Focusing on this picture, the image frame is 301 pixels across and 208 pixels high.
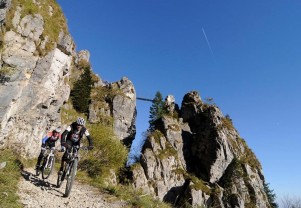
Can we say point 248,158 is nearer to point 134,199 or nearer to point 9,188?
point 134,199

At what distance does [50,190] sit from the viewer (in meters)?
12.8

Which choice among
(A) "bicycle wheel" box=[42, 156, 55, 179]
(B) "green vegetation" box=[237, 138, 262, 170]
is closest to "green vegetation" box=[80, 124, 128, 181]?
(A) "bicycle wheel" box=[42, 156, 55, 179]

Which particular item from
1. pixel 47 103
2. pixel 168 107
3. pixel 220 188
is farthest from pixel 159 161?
pixel 47 103

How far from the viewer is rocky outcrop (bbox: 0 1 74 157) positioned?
22.3 metres

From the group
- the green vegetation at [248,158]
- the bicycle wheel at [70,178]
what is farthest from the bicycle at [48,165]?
the green vegetation at [248,158]

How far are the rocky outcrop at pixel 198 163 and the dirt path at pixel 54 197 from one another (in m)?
44.0

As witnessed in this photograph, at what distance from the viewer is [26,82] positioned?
82.1 feet

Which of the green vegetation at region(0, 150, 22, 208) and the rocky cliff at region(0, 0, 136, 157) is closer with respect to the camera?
the green vegetation at region(0, 150, 22, 208)

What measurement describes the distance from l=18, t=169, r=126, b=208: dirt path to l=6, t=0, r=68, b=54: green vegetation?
17.2 m

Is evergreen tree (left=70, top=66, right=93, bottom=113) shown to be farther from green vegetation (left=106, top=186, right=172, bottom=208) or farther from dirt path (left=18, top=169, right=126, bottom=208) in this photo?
green vegetation (left=106, top=186, right=172, bottom=208)

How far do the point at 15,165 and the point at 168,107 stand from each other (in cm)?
7373

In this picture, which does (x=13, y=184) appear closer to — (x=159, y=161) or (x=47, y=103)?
(x=47, y=103)

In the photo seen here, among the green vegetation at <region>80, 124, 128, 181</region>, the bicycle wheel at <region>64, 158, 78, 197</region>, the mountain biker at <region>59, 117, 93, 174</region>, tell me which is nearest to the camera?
the bicycle wheel at <region>64, 158, 78, 197</region>

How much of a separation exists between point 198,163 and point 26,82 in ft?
188
